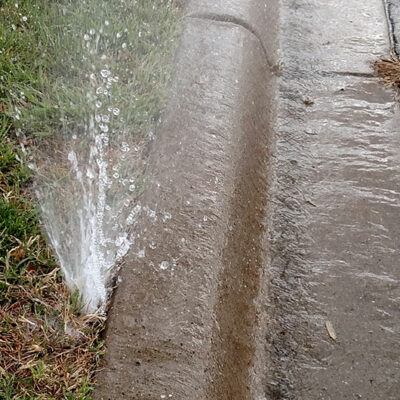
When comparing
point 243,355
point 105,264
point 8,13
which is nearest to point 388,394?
point 243,355

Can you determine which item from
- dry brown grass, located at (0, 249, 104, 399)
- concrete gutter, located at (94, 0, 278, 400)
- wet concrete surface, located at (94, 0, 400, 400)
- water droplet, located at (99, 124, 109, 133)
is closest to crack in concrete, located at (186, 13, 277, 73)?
wet concrete surface, located at (94, 0, 400, 400)

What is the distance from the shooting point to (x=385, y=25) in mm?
3729

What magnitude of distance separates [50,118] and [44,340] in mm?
1051

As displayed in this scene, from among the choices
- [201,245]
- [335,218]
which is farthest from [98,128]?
[335,218]

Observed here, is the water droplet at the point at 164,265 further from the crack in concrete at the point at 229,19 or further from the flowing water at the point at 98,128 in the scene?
the crack in concrete at the point at 229,19

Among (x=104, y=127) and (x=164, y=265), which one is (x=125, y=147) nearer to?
(x=104, y=127)

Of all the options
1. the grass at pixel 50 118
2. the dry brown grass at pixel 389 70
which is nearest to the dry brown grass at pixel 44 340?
the grass at pixel 50 118

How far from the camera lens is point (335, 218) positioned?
2.64 m

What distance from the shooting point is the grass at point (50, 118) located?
5.76 feet

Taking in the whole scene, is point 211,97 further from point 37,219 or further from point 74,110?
point 37,219

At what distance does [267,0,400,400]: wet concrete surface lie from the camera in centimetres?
216

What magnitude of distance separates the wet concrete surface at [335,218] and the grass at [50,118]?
0.72m

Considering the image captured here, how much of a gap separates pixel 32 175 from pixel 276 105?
1.42 metres

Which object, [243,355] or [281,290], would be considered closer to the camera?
[243,355]
